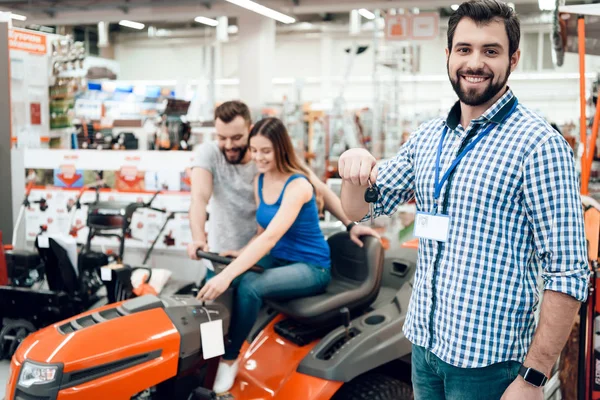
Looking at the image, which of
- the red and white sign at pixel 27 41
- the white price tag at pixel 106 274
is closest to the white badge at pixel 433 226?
the white price tag at pixel 106 274

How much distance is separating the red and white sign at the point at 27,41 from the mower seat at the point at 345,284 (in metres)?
4.00

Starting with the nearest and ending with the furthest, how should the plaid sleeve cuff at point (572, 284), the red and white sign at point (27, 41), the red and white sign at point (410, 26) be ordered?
the plaid sleeve cuff at point (572, 284), the red and white sign at point (27, 41), the red and white sign at point (410, 26)

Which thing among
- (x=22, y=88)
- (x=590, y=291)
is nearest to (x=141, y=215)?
(x=22, y=88)

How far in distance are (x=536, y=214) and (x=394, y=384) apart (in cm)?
136

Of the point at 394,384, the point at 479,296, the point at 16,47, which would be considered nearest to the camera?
the point at 479,296

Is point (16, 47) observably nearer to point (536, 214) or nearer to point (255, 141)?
point (255, 141)

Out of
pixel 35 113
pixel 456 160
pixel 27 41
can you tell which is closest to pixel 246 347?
pixel 456 160

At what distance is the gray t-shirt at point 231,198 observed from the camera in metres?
2.98

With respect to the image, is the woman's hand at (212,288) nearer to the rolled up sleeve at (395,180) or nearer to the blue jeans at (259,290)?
the blue jeans at (259,290)

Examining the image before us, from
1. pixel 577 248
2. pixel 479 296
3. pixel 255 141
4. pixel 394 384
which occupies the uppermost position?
pixel 255 141

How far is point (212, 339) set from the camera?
2.30 m

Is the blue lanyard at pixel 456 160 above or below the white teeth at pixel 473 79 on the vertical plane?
below

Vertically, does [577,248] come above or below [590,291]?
above

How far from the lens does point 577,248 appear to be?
4.11 feet
